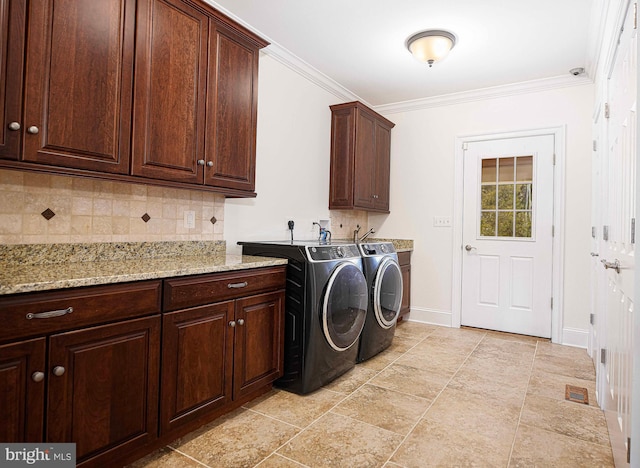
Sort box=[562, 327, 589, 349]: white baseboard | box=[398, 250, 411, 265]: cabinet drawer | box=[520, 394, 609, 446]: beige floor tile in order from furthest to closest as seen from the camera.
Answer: box=[398, 250, 411, 265]: cabinet drawer
box=[562, 327, 589, 349]: white baseboard
box=[520, 394, 609, 446]: beige floor tile

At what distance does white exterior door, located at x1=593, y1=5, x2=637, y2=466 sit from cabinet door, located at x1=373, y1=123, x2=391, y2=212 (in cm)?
220

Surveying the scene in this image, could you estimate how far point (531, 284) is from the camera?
370 centimetres

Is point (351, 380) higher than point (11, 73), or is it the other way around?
point (11, 73)

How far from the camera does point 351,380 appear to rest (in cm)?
257

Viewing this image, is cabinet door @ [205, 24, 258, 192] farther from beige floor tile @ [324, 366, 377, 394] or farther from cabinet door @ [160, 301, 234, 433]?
beige floor tile @ [324, 366, 377, 394]

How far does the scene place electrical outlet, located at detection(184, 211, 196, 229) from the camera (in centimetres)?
241

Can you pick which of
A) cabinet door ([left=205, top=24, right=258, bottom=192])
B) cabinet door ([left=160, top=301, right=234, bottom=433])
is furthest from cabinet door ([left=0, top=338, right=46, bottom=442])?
cabinet door ([left=205, top=24, right=258, bottom=192])

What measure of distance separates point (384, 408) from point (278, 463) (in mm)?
767

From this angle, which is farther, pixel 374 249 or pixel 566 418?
pixel 374 249

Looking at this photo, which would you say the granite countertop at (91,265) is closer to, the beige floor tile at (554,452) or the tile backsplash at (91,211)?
the tile backsplash at (91,211)

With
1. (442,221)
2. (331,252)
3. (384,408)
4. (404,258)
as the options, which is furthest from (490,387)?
(442,221)

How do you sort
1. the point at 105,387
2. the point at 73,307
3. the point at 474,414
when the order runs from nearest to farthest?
the point at 73,307 < the point at 105,387 < the point at 474,414

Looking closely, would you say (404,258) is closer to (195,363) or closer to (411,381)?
(411,381)

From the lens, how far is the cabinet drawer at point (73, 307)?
1.20 m
